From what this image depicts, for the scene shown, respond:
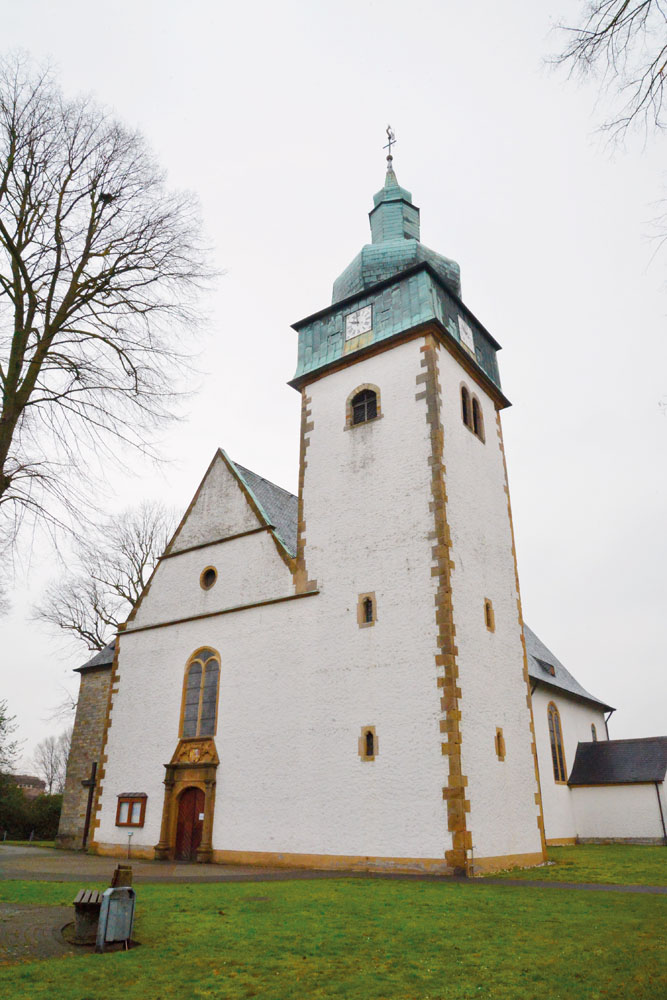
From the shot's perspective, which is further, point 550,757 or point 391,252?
point 550,757

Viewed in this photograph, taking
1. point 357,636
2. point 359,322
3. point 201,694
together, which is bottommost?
point 201,694

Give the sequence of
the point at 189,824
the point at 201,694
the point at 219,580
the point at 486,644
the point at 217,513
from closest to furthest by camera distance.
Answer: the point at 486,644 < the point at 189,824 < the point at 201,694 < the point at 219,580 < the point at 217,513

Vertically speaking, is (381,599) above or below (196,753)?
above

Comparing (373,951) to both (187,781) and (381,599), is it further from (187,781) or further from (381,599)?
(187,781)

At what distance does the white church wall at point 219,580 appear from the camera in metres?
20.0

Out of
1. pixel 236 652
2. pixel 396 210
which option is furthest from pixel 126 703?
pixel 396 210

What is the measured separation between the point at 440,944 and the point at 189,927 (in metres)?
3.02

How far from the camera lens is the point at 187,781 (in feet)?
63.3

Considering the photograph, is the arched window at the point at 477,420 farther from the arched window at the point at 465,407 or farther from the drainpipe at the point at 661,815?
the drainpipe at the point at 661,815

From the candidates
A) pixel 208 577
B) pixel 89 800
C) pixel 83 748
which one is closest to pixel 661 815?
pixel 208 577

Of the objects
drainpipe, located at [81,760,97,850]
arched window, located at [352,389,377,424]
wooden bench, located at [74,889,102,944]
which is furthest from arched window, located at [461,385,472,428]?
drainpipe, located at [81,760,97,850]

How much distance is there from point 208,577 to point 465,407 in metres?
9.14

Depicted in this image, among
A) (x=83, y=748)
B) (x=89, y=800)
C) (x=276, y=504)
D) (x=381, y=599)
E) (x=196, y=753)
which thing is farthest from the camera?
(x=83, y=748)

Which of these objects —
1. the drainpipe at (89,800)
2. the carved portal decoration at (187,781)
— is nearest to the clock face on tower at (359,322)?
the carved portal decoration at (187,781)
